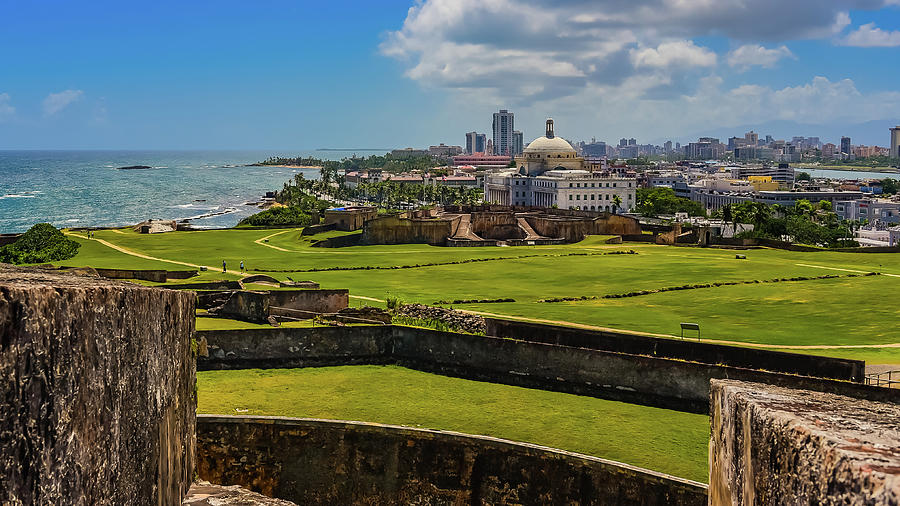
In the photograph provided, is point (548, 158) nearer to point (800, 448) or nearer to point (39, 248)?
point (39, 248)

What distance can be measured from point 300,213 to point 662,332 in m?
60.5

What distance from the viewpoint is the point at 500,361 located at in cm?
2252

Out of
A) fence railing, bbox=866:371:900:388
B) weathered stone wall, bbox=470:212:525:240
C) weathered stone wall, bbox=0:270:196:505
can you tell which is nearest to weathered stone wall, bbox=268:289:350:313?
fence railing, bbox=866:371:900:388

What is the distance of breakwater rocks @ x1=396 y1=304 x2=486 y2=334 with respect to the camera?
25469 mm

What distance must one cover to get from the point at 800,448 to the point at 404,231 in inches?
2310

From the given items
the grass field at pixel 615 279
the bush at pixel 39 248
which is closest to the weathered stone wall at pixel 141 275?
the grass field at pixel 615 279

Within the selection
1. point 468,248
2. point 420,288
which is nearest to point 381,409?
point 420,288

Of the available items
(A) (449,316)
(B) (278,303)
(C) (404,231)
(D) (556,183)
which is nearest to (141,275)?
(B) (278,303)

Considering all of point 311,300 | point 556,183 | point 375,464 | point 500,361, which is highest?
point 556,183

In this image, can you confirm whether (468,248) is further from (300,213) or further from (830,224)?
(830,224)

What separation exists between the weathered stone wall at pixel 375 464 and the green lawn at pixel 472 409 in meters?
0.93

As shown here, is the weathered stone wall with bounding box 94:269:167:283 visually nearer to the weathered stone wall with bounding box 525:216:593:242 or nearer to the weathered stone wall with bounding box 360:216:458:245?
the weathered stone wall with bounding box 360:216:458:245

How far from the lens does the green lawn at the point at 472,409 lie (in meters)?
17.4

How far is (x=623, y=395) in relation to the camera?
20.8 m
